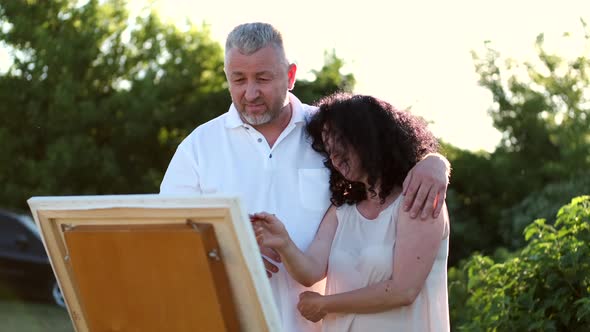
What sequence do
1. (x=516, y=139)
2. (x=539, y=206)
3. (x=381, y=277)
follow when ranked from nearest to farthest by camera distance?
(x=381, y=277) → (x=539, y=206) → (x=516, y=139)

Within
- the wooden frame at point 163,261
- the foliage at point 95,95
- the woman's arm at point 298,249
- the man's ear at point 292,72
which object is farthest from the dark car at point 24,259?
the wooden frame at point 163,261

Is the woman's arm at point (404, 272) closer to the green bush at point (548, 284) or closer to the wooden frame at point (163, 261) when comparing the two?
the wooden frame at point (163, 261)

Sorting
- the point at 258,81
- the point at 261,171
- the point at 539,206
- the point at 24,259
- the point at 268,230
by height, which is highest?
the point at 258,81

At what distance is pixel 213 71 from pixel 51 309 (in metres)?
4.64

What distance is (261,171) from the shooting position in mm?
4117

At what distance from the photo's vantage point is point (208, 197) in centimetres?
281

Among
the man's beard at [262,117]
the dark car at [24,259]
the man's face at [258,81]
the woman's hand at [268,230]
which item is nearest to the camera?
the woman's hand at [268,230]

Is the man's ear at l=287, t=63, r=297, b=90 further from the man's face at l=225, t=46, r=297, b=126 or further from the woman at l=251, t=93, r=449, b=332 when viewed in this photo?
the woman at l=251, t=93, r=449, b=332

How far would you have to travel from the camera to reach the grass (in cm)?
1377

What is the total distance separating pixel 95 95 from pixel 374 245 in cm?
1461

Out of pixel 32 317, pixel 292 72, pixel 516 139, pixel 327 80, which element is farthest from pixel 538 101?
pixel 292 72

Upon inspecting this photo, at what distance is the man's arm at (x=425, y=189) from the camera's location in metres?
3.53

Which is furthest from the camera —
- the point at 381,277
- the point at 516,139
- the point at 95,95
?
the point at 95,95

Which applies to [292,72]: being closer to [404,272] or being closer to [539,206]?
[404,272]
